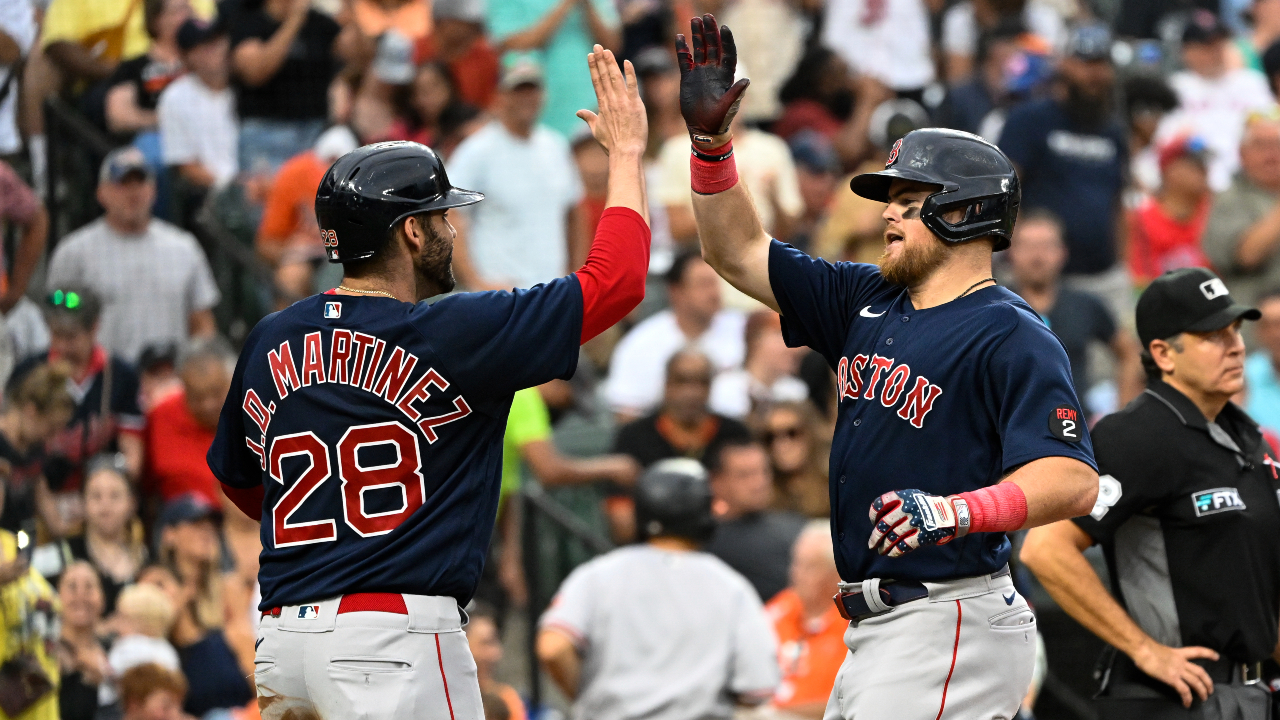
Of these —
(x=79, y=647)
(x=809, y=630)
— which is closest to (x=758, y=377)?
(x=809, y=630)

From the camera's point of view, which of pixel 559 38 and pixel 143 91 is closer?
pixel 143 91

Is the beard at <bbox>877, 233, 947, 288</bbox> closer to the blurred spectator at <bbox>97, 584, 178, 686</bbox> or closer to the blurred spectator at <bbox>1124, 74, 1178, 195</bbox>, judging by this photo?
the blurred spectator at <bbox>97, 584, 178, 686</bbox>

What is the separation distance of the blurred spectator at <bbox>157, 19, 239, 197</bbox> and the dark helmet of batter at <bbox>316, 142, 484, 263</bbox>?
20.9 ft

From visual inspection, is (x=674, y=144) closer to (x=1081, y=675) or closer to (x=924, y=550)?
(x=1081, y=675)

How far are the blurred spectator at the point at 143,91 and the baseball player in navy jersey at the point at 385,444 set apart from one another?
6.57 m

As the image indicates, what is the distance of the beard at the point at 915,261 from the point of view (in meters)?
4.53

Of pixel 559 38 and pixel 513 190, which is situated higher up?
pixel 559 38

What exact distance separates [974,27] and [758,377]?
4.79 m

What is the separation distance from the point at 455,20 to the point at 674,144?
1.74 m

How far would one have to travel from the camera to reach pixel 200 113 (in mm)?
10602

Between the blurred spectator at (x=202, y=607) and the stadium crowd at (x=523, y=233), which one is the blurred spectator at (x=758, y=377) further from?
the blurred spectator at (x=202, y=607)

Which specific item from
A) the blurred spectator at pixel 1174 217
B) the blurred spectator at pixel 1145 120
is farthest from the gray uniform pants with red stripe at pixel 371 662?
the blurred spectator at pixel 1145 120

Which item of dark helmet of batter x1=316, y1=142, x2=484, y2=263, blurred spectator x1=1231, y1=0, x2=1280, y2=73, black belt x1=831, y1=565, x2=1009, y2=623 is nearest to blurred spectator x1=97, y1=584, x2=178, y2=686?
dark helmet of batter x1=316, y1=142, x2=484, y2=263

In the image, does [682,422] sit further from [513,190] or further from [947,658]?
[947,658]
